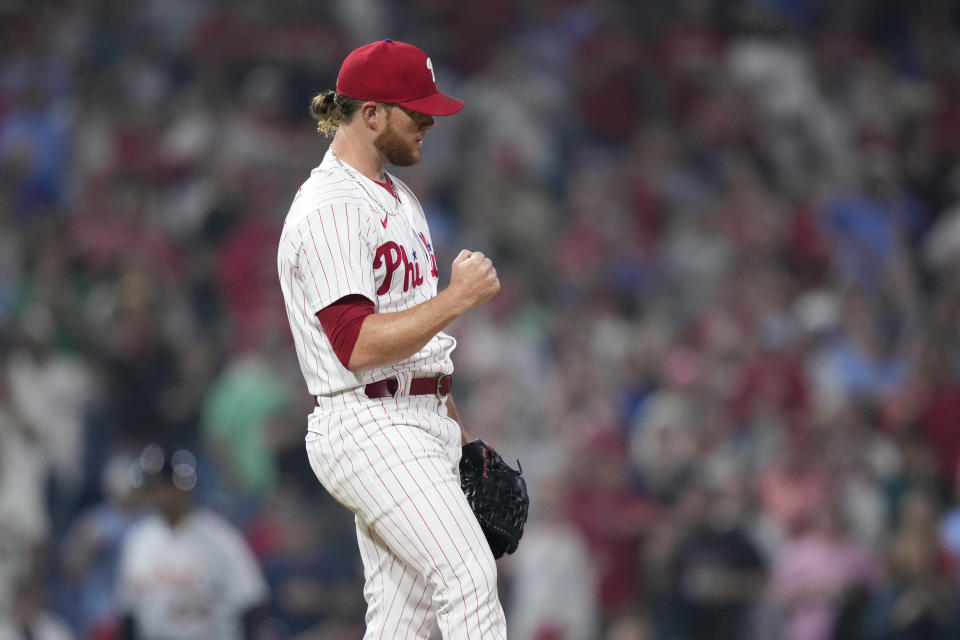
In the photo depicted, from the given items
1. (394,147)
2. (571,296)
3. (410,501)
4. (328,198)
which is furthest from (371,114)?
(571,296)

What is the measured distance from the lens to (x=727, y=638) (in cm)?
702

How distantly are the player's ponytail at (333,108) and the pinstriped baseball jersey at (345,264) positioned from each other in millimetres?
106

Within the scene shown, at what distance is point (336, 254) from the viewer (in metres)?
3.24

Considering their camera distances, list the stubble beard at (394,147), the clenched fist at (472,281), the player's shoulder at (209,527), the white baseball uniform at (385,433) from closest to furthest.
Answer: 1. the clenched fist at (472,281)
2. the white baseball uniform at (385,433)
3. the stubble beard at (394,147)
4. the player's shoulder at (209,527)

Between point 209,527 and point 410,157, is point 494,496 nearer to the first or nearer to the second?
point 410,157

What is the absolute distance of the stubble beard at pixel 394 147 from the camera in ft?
11.4

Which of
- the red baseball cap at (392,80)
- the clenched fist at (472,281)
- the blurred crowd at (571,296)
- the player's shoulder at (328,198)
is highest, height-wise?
the blurred crowd at (571,296)

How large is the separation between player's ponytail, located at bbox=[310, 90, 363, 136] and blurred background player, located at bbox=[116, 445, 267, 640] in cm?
275

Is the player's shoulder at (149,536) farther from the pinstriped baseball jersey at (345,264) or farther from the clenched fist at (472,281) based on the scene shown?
the clenched fist at (472,281)

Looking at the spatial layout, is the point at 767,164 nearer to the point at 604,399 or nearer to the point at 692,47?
the point at 692,47

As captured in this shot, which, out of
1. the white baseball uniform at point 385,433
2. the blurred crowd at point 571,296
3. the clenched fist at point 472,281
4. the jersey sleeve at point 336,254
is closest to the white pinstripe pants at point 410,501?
→ the white baseball uniform at point 385,433

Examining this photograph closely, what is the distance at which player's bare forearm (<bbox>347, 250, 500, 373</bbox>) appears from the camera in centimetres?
315

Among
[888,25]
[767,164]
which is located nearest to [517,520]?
[767,164]

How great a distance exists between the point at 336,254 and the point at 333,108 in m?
0.49
